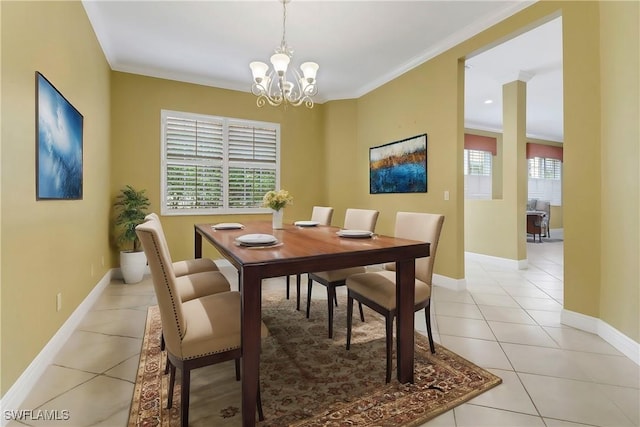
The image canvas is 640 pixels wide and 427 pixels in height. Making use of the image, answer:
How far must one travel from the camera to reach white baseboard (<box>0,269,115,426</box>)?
4.87 ft

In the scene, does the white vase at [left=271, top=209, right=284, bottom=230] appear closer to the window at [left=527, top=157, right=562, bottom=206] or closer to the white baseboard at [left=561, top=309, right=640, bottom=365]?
the white baseboard at [left=561, top=309, right=640, bottom=365]

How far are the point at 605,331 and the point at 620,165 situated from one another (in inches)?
47.9

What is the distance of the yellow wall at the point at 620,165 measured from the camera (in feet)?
6.48

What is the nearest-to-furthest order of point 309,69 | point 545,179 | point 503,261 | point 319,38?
point 309,69 < point 319,38 < point 503,261 < point 545,179

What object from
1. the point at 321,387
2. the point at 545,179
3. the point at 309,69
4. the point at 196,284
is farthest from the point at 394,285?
the point at 545,179

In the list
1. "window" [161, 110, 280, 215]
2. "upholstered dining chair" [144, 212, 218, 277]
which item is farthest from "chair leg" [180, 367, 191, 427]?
"window" [161, 110, 280, 215]

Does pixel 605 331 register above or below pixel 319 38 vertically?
below

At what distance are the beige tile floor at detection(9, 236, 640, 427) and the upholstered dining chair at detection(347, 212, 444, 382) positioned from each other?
0.49 m

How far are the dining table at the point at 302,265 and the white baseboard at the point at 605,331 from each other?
60.4 inches

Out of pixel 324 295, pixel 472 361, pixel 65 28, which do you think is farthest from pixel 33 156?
pixel 472 361

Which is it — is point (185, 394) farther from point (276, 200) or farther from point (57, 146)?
point (57, 146)

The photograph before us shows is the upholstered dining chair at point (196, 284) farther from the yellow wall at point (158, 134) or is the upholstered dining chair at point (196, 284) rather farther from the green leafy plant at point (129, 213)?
the yellow wall at point (158, 134)

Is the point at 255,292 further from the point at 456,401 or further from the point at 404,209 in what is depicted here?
the point at 404,209

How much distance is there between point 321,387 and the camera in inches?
65.8
